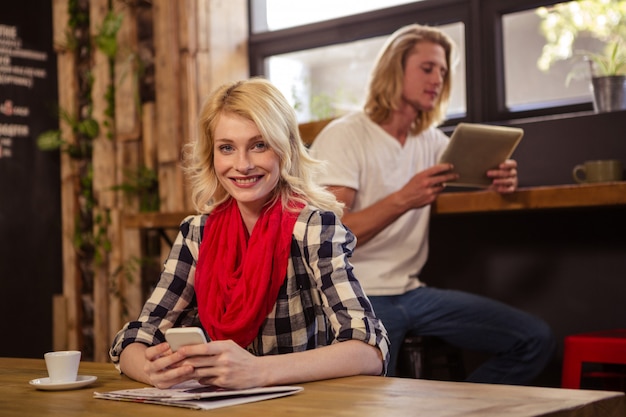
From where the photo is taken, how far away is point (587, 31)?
346cm

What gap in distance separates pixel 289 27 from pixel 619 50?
5.59 feet

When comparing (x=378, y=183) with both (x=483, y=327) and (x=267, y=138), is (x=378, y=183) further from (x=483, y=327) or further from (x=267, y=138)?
(x=267, y=138)

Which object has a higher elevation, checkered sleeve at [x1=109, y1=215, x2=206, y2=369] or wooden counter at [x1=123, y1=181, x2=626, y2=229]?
wooden counter at [x1=123, y1=181, x2=626, y2=229]

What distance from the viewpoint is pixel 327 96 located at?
423 centimetres

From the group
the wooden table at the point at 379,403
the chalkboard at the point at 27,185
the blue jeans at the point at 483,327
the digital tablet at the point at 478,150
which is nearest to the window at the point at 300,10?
the chalkboard at the point at 27,185

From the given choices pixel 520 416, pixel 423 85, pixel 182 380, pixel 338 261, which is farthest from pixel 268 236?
pixel 423 85

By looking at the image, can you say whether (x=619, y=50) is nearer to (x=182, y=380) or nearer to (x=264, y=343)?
(x=264, y=343)

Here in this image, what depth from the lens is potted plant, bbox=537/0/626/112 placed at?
126 inches

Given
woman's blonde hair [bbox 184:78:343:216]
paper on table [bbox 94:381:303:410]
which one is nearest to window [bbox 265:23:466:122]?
woman's blonde hair [bbox 184:78:343:216]

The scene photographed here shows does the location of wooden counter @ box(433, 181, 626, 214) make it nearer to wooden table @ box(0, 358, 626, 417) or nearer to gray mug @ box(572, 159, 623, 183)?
gray mug @ box(572, 159, 623, 183)

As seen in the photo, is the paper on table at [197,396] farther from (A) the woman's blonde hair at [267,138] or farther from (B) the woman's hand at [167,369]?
(A) the woman's blonde hair at [267,138]

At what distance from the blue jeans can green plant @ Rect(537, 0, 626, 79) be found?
0.98 meters

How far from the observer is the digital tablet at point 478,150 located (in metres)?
2.76

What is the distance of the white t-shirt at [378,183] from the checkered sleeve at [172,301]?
957mm
